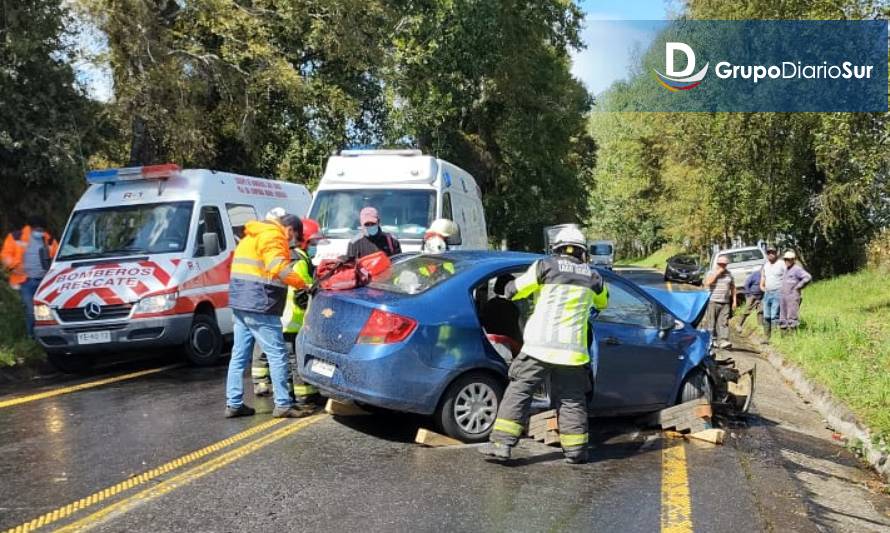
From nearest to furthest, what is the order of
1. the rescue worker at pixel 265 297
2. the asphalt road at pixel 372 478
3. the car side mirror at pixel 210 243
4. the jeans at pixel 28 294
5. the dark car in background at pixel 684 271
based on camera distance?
the asphalt road at pixel 372 478 < the rescue worker at pixel 265 297 < the car side mirror at pixel 210 243 < the jeans at pixel 28 294 < the dark car in background at pixel 684 271

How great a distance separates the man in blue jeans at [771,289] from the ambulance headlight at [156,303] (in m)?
10.9

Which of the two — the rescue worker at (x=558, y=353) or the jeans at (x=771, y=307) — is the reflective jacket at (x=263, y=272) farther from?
the jeans at (x=771, y=307)

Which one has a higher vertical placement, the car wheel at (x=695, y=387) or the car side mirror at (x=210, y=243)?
the car side mirror at (x=210, y=243)

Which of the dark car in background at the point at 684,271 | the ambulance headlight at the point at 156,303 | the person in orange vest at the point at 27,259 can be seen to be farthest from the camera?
the dark car in background at the point at 684,271

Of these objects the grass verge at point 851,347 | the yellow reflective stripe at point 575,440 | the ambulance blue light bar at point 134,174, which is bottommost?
the grass verge at point 851,347

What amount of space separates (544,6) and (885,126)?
1603 cm

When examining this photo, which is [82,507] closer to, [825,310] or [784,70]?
[825,310]

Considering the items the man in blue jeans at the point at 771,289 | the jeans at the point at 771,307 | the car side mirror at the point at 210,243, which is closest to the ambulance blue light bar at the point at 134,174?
the car side mirror at the point at 210,243

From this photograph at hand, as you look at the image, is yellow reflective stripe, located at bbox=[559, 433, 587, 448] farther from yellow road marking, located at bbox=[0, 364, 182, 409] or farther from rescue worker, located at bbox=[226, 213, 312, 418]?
yellow road marking, located at bbox=[0, 364, 182, 409]

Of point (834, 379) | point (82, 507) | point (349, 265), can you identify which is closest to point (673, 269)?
point (834, 379)

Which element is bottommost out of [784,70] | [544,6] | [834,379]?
[834,379]

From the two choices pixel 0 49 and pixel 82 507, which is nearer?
pixel 82 507

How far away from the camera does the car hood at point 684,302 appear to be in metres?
7.58

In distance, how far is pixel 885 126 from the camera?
18.4m
